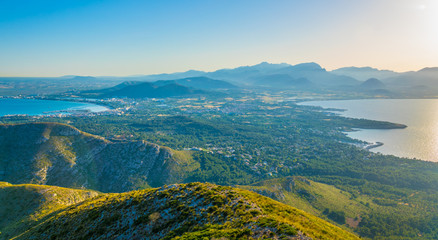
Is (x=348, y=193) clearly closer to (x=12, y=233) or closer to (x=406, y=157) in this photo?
(x=406, y=157)

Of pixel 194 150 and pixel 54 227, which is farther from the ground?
pixel 54 227

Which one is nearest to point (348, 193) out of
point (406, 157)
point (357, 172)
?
point (357, 172)

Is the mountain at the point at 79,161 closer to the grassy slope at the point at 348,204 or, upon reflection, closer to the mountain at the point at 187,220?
the grassy slope at the point at 348,204

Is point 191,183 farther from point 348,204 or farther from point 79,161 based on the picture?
point 348,204

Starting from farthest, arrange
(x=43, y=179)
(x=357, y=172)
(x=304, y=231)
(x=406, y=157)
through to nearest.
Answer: (x=406, y=157) < (x=357, y=172) < (x=43, y=179) < (x=304, y=231)

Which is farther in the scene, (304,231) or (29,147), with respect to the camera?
(29,147)

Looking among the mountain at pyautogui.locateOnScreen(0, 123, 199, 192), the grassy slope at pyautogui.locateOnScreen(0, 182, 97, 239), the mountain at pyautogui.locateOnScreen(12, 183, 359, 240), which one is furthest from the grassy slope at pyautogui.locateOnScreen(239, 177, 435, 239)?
the grassy slope at pyautogui.locateOnScreen(0, 182, 97, 239)

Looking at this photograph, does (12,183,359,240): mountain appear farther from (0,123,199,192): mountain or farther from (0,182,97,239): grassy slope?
(0,123,199,192): mountain

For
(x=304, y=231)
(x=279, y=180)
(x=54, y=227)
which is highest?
(x=304, y=231)
